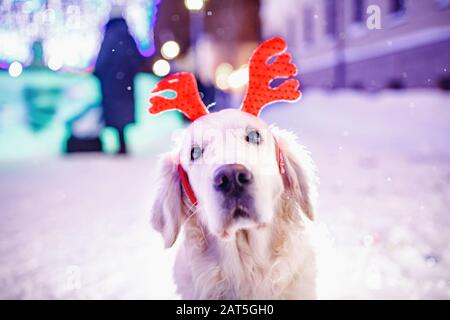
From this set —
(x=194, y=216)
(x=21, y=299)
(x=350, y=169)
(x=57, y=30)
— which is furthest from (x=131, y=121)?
(x=194, y=216)

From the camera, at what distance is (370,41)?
16.0 feet

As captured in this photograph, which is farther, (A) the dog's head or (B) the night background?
(B) the night background

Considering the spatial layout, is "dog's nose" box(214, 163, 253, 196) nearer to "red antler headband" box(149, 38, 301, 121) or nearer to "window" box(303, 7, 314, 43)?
"red antler headband" box(149, 38, 301, 121)

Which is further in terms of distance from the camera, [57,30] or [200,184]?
[57,30]

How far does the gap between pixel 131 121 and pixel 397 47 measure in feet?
11.8

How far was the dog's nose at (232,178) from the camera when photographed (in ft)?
3.28

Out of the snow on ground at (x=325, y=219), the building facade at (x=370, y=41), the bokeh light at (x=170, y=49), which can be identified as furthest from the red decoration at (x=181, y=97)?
the bokeh light at (x=170, y=49)

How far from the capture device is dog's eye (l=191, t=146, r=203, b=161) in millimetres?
1208

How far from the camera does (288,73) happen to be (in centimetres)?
127

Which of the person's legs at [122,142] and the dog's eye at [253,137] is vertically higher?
the dog's eye at [253,137]

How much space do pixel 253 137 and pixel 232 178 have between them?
0.25 metres

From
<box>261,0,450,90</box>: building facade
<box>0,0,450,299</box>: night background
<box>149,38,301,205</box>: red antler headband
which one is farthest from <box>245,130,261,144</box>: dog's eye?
<box>261,0,450,90</box>: building facade

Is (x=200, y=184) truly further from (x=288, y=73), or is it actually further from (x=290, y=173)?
(x=288, y=73)

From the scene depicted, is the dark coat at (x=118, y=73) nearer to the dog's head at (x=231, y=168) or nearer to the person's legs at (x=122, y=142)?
the person's legs at (x=122, y=142)
